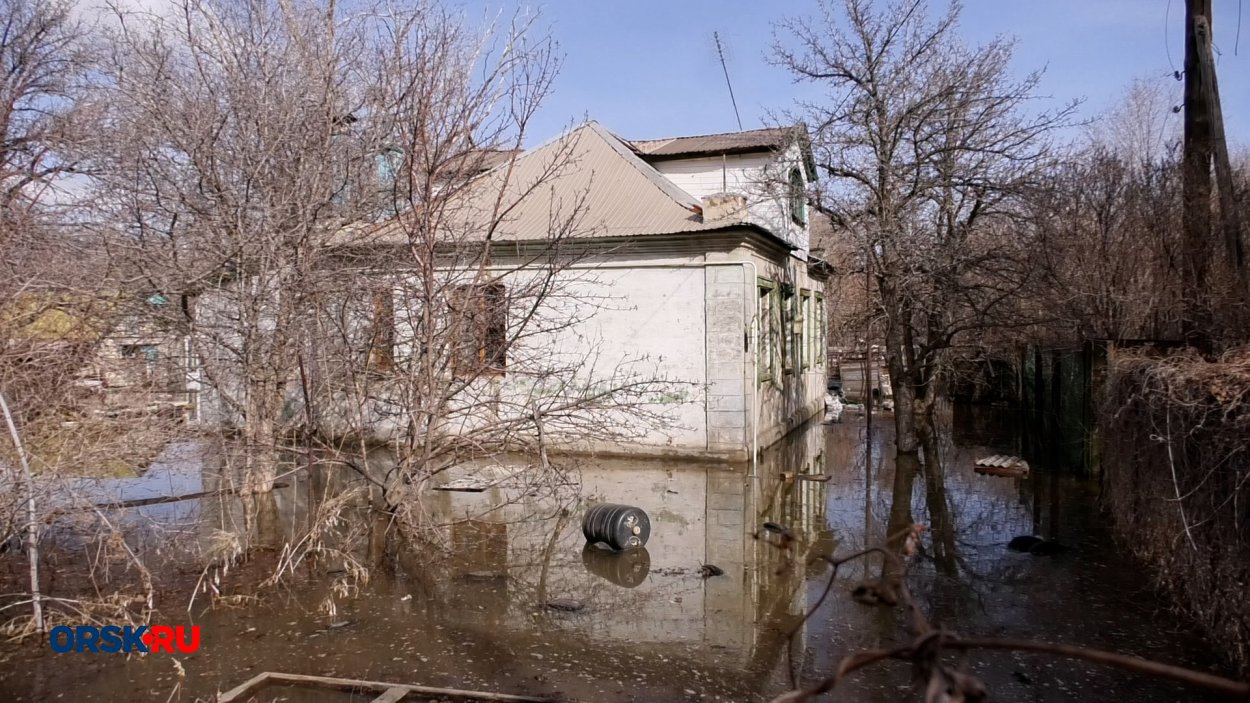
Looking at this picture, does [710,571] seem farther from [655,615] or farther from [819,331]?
[819,331]

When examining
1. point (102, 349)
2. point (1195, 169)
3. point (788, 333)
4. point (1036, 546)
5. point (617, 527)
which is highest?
point (1195, 169)

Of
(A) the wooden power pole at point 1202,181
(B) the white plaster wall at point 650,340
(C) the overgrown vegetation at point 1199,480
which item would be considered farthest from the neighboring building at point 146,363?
(A) the wooden power pole at point 1202,181

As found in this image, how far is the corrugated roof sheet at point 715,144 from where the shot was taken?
54.6ft

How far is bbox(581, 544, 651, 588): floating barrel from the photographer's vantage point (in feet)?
24.3

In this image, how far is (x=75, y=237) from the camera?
322 inches

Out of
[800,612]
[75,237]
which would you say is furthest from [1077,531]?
[75,237]

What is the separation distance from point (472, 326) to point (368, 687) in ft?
12.1

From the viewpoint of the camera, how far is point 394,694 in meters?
4.69

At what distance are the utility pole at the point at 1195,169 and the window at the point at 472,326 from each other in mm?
7588

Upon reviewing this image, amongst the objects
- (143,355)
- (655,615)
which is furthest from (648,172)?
(655,615)

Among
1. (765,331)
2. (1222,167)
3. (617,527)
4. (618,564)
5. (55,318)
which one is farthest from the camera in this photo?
(765,331)

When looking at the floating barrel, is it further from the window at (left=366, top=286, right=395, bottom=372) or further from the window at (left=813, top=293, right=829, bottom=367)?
the window at (left=813, top=293, right=829, bottom=367)

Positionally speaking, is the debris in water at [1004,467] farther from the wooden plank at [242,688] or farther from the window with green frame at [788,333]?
the wooden plank at [242,688]

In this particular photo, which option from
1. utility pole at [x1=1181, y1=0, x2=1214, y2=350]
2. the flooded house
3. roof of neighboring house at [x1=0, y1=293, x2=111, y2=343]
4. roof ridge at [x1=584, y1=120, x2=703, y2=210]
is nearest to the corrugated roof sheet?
the flooded house
